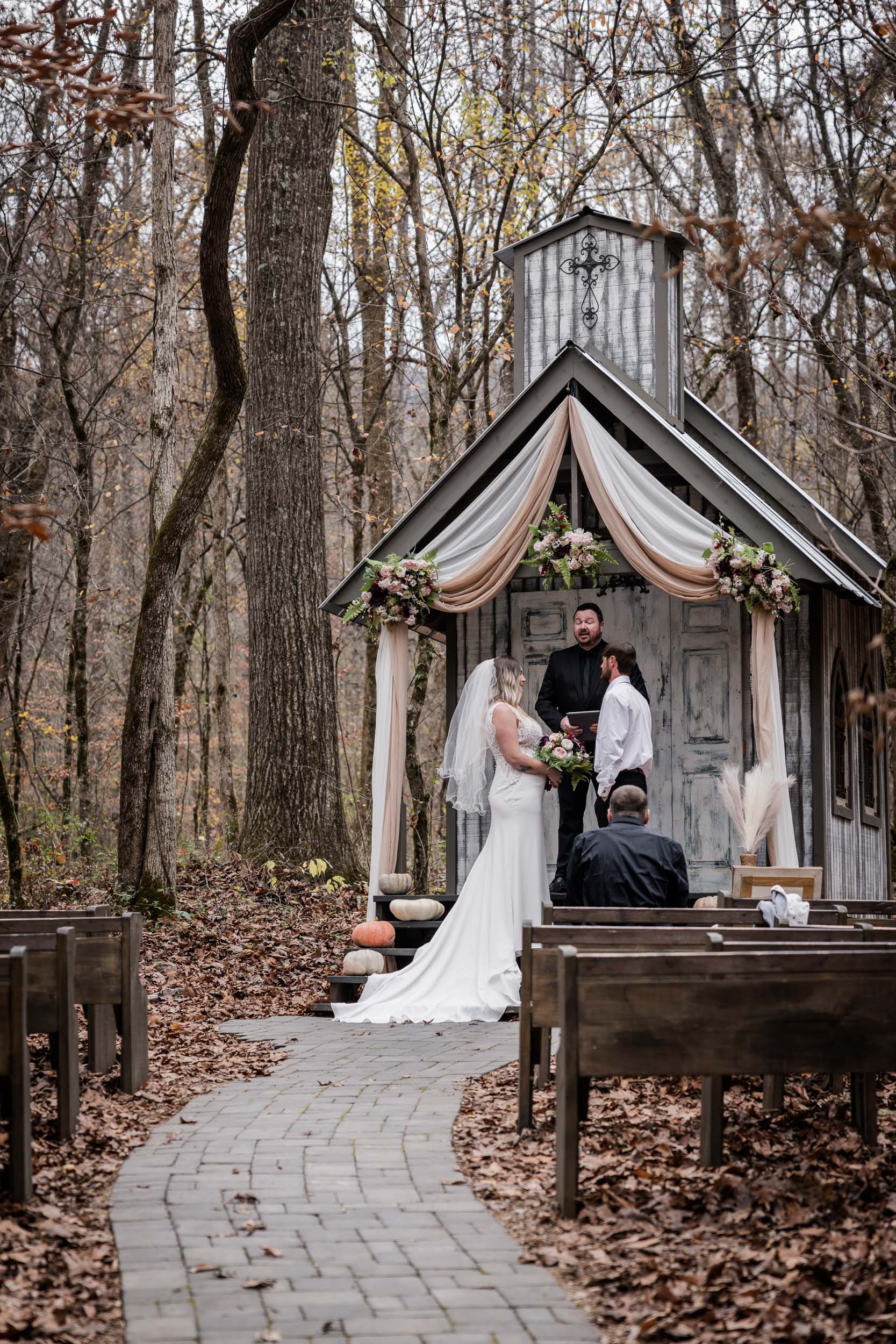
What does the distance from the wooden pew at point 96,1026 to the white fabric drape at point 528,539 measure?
4.30 m

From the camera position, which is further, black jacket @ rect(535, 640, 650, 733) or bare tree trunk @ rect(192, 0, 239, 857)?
bare tree trunk @ rect(192, 0, 239, 857)

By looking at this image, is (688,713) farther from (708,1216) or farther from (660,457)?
(708,1216)

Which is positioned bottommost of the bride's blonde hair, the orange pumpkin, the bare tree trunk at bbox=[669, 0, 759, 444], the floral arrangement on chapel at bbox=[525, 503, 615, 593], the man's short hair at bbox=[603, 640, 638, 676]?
the orange pumpkin

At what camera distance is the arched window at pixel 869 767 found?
1473 cm

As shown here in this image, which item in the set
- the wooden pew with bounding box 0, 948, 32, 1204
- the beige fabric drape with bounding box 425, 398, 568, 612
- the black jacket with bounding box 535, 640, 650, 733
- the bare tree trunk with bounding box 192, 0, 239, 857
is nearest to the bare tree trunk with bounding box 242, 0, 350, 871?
the black jacket with bounding box 535, 640, 650, 733

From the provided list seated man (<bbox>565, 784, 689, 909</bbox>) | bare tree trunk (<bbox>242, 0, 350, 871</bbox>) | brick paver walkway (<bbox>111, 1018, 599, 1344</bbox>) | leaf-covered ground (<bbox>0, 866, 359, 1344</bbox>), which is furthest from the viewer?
bare tree trunk (<bbox>242, 0, 350, 871</bbox>)

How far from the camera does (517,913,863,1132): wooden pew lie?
6.67 m

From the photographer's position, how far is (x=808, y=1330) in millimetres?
4176

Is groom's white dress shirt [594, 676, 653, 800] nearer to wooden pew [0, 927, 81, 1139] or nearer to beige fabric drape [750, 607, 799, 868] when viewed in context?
beige fabric drape [750, 607, 799, 868]

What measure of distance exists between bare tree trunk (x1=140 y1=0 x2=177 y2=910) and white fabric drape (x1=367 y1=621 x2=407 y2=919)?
231 centimetres

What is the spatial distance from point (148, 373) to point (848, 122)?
13.6 metres

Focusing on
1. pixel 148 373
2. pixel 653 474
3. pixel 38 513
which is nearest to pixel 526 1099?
pixel 38 513

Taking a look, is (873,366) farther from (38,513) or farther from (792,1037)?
(38,513)

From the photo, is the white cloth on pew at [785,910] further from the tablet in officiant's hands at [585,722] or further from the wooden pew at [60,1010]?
the tablet in officiant's hands at [585,722]
